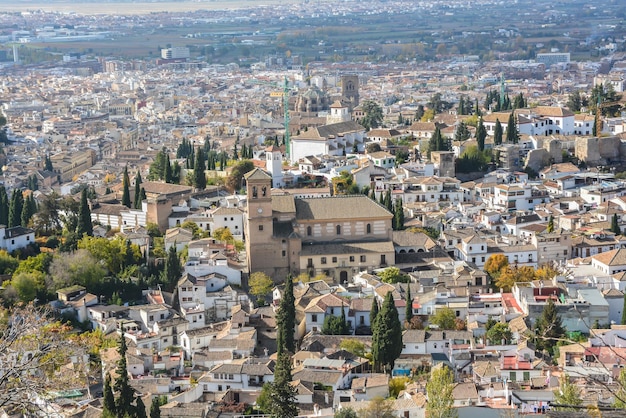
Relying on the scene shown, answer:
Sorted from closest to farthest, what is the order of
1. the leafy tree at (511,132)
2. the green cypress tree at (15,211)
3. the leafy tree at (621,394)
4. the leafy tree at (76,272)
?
the leafy tree at (621,394), the leafy tree at (76,272), the green cypress tree at (15,211), the leafy tree at (511,132)

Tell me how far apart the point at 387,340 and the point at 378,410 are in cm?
232

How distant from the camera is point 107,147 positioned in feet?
139

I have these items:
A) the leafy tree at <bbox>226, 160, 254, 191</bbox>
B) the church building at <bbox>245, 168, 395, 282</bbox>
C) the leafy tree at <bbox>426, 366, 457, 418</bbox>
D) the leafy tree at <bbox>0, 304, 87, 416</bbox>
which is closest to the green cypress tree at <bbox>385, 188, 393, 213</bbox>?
the church building at <bbox>245, 168, 395, 282</bbox>

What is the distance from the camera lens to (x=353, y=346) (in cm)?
1584

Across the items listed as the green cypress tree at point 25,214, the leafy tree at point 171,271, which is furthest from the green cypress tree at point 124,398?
the green cypress tree at point 25,214

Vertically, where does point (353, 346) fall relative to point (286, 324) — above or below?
below

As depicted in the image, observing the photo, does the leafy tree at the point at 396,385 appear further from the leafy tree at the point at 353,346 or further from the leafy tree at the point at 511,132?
the leafy tree at the point at 511,132

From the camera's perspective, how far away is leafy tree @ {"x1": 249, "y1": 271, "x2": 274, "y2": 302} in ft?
60.0

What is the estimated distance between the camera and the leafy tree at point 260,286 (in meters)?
18.3

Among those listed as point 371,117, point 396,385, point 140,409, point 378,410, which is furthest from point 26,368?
point 371,117

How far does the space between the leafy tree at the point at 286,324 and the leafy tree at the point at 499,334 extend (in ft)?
8.37

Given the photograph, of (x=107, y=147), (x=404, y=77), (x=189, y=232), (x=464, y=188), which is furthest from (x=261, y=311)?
(x=404, y=77)

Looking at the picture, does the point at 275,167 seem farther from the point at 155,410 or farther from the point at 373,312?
the point at 155,410

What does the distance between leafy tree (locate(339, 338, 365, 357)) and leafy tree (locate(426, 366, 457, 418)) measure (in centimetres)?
223
